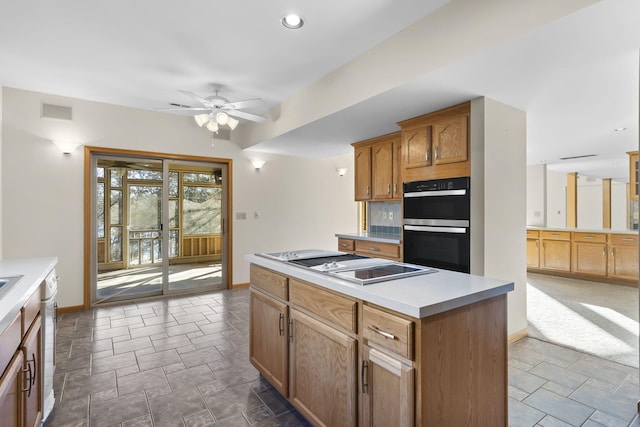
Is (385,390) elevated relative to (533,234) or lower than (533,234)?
lower

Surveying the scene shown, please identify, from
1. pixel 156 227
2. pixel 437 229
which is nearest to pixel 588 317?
pixel 437 229

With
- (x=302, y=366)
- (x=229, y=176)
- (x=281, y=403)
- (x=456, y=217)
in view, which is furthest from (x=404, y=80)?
(x=229, y=176)

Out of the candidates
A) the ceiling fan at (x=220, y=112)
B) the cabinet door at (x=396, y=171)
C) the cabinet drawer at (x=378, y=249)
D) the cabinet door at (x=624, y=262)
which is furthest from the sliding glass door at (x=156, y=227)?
the cabinet door at (x=624, y=262)

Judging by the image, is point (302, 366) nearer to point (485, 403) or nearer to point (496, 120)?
point (485, 403)

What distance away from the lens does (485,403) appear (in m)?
1.49

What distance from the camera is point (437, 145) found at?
327 centimetres

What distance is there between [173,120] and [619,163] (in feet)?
28.9

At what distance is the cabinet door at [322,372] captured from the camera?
154 centimetres

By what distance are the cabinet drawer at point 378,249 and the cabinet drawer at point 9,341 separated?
3.37m

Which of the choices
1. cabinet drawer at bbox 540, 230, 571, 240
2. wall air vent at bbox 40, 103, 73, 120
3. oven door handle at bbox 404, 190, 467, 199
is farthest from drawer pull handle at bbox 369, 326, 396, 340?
cabinet drawer at bbox 540, 230, 571, 240

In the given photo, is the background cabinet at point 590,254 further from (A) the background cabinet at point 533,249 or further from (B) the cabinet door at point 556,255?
(A) the background cabinet at point 533,249

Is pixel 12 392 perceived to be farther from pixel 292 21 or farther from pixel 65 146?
pixel 65 146

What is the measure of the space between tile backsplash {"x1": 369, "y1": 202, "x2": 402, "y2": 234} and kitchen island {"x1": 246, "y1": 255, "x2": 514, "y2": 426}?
307 centimetres

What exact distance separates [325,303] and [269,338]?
72cm
